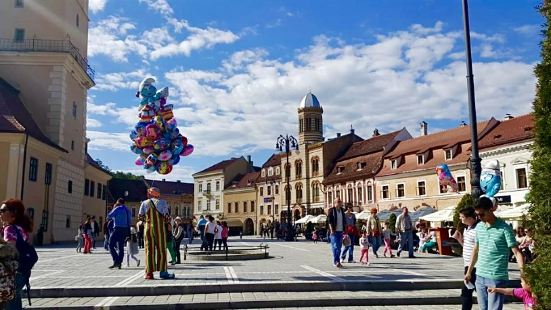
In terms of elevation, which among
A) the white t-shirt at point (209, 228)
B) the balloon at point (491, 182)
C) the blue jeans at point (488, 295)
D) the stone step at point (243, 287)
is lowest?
the stone step at point (243, 287)

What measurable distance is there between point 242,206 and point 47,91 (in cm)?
5108

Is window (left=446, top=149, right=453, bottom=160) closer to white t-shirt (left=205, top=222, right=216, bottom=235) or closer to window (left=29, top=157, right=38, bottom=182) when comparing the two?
white t-shirt (left=205, top=222, right=216, bottom=235)

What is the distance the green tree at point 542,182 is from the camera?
5.11m

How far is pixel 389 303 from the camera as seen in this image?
944cm

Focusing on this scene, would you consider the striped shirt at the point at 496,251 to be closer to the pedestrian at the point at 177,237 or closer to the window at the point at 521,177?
the pedestrian at the point at 177,237

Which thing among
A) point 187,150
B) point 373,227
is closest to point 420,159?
point 373,227

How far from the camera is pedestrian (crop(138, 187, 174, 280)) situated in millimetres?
11625

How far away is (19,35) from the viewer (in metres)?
35.5

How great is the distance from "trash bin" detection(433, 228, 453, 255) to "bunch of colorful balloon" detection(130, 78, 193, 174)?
12.1 m

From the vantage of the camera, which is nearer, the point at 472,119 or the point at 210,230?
the point at 472,119

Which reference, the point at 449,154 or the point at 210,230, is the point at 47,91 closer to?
the point at 210,230

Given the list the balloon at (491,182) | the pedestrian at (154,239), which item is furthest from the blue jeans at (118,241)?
the balloon at (491,182)

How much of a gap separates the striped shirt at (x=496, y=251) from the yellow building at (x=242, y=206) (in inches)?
2936

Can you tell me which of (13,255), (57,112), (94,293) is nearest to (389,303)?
(94,293)
